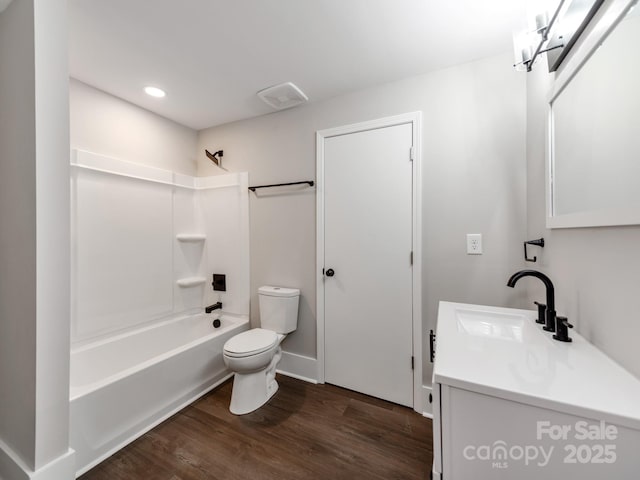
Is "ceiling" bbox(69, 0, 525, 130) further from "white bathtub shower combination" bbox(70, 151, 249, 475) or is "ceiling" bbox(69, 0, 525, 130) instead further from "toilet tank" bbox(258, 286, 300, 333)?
"toilet tank" bbox(258, 286, 300, 333)

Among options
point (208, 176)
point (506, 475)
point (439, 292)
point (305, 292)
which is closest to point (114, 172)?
point (208, 176)

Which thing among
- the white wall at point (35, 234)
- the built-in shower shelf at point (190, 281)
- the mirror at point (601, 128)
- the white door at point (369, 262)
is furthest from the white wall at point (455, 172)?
the white wall at point (35, 234)

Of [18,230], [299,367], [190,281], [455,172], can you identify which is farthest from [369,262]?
[18,230]

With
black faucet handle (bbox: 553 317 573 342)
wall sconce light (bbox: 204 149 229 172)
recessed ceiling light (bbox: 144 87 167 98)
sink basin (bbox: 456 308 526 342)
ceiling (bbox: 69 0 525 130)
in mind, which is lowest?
sink basin (bbox: 456 308 526 342)

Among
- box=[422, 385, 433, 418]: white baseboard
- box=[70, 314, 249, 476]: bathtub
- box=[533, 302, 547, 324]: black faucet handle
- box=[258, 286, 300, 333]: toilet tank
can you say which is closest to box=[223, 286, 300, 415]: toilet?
box=[258, 286, 300, 333]: toilet tank

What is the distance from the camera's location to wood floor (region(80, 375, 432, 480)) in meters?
1.29

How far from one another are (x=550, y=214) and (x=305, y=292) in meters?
1.64

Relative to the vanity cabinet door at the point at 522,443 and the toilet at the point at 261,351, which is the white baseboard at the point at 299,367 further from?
the vanity cabinet door at the point at 522,443

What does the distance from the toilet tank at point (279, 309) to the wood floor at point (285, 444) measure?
0.53 meters

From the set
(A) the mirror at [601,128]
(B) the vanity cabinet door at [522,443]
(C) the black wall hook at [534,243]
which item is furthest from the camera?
(C) the black wall hook at [534,243]

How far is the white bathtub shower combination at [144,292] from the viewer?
1.47m

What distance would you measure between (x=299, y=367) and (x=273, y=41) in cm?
235

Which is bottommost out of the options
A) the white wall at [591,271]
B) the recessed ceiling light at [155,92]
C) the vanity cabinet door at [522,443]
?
the vanity cabinet door at [522,443]

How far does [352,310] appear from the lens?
6.35 ft
